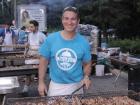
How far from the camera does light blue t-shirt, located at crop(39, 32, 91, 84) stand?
4586 millimetres

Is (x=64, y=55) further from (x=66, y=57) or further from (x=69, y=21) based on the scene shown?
(x=69, y=21)

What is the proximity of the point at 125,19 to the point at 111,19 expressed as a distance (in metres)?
0.79

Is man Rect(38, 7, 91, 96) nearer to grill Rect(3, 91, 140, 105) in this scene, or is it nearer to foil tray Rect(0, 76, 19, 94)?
grill Rect(3, 91, 140, 105)

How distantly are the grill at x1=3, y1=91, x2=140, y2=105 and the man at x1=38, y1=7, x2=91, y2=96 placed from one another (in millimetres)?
296

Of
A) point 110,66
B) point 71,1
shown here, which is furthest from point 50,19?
point 110,66

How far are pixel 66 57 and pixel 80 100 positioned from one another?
521 millimetres

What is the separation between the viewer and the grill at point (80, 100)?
4.25 metres

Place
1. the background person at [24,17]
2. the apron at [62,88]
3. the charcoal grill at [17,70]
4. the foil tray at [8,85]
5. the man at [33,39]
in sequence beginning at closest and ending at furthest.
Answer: the apron at [62,88] < the foil tray at [8,85] < the charcoal grill at [17,70] < the man at [33,39] < the background person at [24,17]

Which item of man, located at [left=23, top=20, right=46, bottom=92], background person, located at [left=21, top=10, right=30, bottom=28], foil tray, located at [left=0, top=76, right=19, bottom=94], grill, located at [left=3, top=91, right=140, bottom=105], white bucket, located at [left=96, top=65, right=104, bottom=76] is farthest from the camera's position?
background person, located at [left=21, top=10, right=30, bottom=28]

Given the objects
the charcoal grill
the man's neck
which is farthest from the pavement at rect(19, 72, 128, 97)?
the man's neck

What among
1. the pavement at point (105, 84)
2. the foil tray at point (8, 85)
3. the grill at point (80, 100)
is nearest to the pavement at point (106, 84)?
the pavement at point (105, 84)

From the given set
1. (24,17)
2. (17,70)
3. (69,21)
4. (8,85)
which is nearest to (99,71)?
(17,70)

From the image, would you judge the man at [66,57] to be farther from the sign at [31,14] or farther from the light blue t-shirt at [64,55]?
the sign at [31,14]

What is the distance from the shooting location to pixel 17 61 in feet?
26.4
